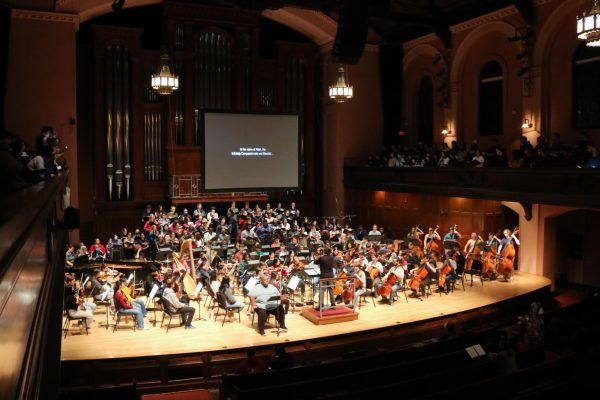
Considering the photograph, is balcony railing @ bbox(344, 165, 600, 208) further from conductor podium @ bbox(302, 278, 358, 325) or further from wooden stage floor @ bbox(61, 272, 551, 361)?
conductor podium @ bbox(302, 278, 358, 325)

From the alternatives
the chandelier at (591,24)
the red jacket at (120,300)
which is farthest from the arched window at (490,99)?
the red jacket at (120,300)

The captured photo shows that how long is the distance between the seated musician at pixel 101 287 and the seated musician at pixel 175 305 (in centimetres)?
118

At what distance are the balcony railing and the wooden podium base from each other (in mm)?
5288

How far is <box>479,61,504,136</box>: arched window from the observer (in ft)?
54.8

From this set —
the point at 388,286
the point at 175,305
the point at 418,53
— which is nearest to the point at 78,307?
the point at 175,305

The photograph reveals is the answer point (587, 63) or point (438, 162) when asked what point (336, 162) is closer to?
point (438, 162)

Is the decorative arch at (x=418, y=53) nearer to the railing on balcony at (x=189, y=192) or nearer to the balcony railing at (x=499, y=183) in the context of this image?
the balcony railing at (x=499, y=183)

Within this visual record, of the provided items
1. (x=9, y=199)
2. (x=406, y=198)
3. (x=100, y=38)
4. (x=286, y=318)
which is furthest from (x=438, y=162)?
(x=9, y=199)

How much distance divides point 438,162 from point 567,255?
4.35 metres

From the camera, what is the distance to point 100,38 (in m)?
17.6

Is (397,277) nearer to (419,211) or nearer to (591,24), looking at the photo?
(419,211)

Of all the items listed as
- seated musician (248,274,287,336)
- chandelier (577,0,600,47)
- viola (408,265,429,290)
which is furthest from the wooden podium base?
chandelier (577,0,600,47)

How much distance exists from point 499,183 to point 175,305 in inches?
338

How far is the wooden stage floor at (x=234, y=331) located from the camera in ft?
29.4
